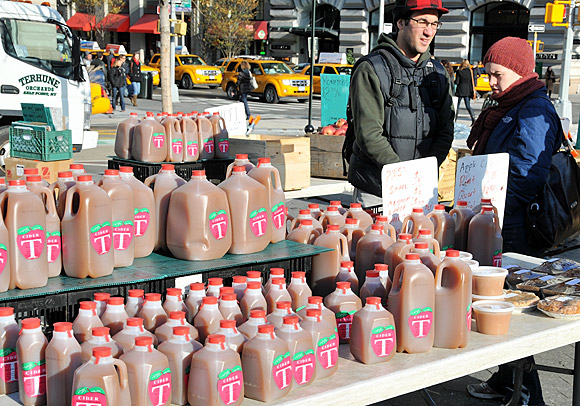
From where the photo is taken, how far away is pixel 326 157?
10922 millimetres

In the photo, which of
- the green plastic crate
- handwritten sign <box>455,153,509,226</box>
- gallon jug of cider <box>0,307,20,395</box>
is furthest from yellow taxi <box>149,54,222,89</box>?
gallon jug of cider <box>0,307,20,395</box>

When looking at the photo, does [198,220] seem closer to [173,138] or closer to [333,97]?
[173,138]

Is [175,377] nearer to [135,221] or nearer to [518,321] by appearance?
[135,221]

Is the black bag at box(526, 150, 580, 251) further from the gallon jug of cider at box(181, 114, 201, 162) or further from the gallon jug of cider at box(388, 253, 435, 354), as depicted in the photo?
the gallon jug of cider at box(181, 114, 201, 162)

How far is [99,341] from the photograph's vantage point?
8.71 feet

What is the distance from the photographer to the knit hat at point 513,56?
186 inches

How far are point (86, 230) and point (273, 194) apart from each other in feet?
3.35

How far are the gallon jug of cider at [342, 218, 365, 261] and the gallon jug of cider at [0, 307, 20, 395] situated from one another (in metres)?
1.63

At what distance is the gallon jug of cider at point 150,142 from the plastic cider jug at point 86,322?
345 cm

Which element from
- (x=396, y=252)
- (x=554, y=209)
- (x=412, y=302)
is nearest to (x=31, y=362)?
(x=412, y=302)

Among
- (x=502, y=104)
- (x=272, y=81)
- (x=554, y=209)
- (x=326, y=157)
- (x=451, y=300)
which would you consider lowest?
(x=326, y=157)

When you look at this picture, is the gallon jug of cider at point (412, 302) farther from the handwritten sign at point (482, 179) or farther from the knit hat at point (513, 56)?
the knit hat at point (513, 56)

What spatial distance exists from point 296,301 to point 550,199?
7.27 feet

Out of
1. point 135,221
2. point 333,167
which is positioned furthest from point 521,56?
point 333,167
